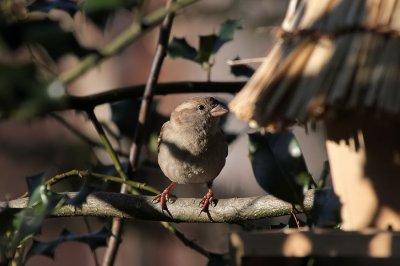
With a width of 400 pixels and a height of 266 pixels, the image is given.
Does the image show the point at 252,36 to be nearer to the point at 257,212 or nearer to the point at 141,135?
the point at 141,135

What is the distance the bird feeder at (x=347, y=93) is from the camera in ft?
5.25

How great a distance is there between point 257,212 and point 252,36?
11.4 ft

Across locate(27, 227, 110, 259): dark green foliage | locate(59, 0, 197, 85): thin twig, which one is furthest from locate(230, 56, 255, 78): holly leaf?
locate(59, 0, 197, 85): thin twig

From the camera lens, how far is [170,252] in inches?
231

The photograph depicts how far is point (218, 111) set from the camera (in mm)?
3631

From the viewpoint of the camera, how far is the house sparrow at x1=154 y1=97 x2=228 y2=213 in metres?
3.46

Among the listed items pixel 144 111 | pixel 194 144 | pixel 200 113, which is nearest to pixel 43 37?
pixel 144 111

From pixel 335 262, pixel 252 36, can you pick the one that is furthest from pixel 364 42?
pixel 252 36

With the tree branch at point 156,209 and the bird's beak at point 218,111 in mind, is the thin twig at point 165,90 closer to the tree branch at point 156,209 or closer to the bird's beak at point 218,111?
the tree branch at point 156,209

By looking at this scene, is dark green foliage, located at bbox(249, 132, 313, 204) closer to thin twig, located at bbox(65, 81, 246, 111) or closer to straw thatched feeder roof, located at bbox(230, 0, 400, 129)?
straw thatched feeder roof, located at bbox(230, 0, 400, 129)

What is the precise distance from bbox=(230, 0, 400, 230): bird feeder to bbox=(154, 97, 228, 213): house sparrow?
1.52 meters

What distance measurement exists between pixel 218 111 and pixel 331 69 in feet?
6.52

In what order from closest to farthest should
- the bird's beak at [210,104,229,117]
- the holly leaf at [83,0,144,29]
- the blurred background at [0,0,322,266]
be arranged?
the holly leaf at [83,0,144,29] < the bird's beak at [210,104,229,117] < the blurred background at [0,0,322,266]

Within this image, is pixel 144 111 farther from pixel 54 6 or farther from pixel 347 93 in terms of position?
pixel 347 93
